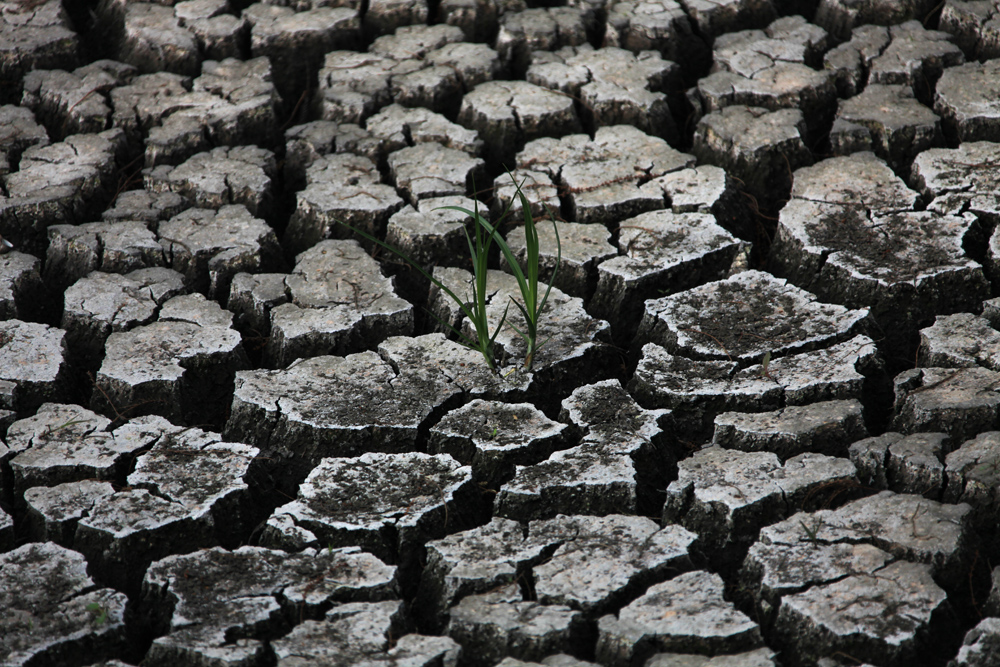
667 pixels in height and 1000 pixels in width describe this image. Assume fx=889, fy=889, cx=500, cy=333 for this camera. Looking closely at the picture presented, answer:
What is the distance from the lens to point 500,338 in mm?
2574

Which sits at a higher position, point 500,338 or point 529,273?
point 529,273

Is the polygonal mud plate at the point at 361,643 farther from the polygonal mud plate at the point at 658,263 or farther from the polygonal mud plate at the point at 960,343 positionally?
the polygonal mud plate at the point at 960,343

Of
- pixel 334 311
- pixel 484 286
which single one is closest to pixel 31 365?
pixel 334 311

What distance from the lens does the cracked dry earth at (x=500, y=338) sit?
6.02 ft

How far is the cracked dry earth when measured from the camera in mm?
1835

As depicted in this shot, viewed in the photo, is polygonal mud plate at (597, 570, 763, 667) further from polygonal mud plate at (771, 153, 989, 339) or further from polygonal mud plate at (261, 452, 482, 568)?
polygonal mud plate at (771, 153, 989, 339)

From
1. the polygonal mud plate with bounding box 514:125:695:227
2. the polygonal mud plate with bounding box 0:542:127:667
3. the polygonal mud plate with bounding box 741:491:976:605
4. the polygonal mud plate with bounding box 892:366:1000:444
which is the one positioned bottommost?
the polygonal mud plate with bounding box 0:542:127:667

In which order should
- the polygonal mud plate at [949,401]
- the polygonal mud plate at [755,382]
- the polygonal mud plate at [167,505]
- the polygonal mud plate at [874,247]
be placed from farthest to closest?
the polygonal mud plate at [874,247] → the polygonal mud plate at [755,382] → the polygonal mud plate at [949,401] → the polygonal mud plate at [167,505]

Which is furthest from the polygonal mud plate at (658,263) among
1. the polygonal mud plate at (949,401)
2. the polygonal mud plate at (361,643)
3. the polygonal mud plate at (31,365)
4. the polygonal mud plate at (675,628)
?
the polygonal mud plate at (31,365)

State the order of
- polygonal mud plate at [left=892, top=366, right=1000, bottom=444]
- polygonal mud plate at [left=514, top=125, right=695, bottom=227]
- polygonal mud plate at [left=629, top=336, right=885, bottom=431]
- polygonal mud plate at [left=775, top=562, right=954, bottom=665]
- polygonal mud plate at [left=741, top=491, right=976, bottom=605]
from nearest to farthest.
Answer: polygonal mud plate at [left=775, top=562, right=954, bottom=665] < polygonal mud plate at [left=741, top=491, right=976, bottom=605] < polygonal mud plate at [left=892, top=366, right=1000, bottom=444] < polygonal mud plate at [left=629, top=336, right=885, bottom=431] < polygonal mud plate at [left=514, top=125, right=695, bottom=227]

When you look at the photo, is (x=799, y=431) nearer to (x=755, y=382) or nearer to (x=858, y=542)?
(x=755, y=382)

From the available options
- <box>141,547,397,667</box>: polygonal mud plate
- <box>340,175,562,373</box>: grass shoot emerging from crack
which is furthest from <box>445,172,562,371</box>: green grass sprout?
<box>141,547,397,667</box>: polygonal mud plate

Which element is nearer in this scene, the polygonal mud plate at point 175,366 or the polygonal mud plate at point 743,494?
the polygonal mud plate at point 743,494

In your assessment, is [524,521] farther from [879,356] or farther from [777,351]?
[879,356]
